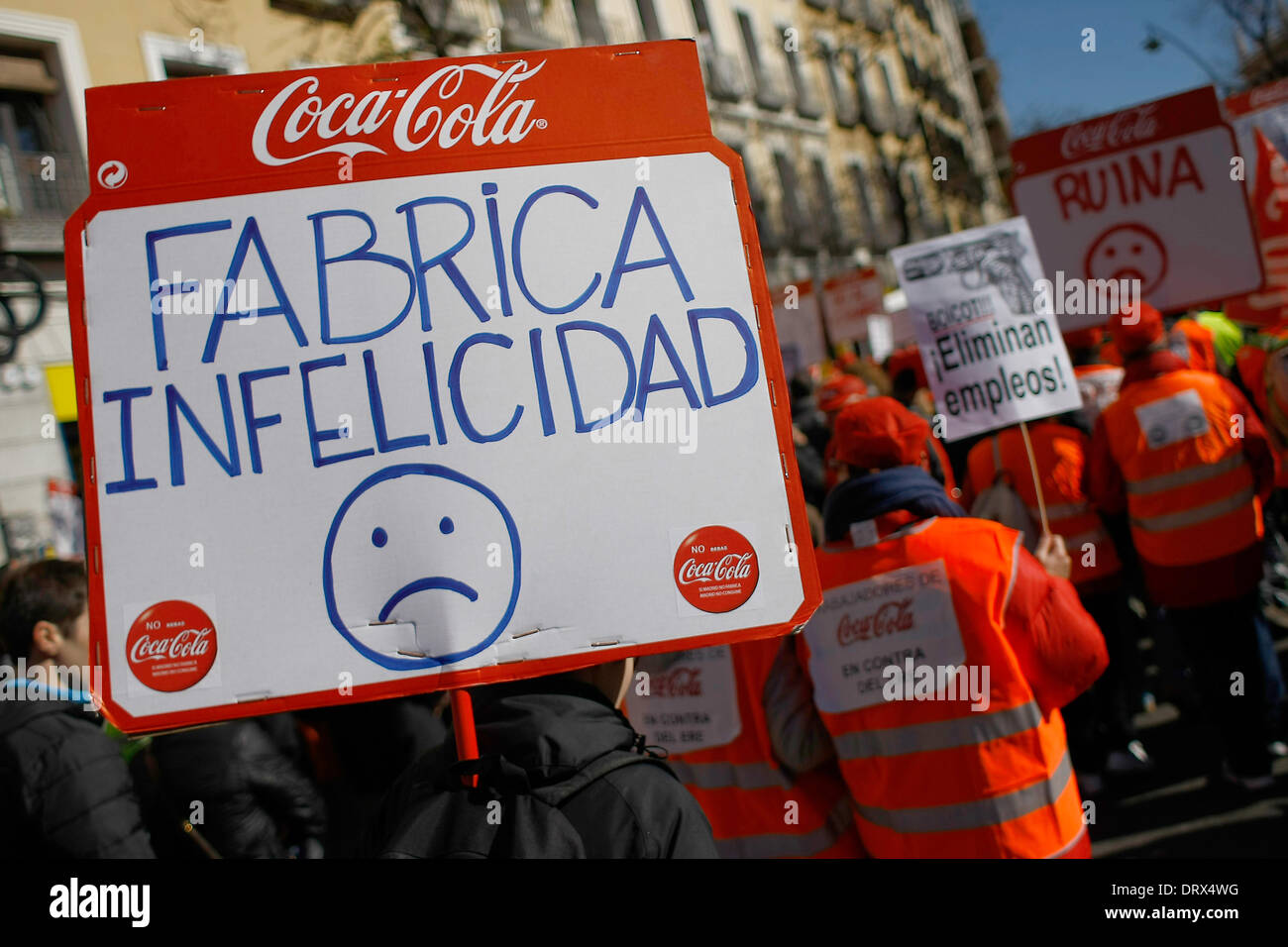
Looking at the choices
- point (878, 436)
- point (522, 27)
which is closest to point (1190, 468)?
point (878, 436)

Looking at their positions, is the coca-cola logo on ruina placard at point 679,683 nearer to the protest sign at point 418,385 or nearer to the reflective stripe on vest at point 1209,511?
the protest sign at point 418,385

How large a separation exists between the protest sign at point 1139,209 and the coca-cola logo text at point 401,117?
3356 millimetres

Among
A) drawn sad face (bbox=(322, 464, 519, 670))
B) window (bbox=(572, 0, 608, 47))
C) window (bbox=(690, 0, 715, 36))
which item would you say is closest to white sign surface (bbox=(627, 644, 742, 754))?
drawn sad face (bbox=(322, 464, 519, 670))

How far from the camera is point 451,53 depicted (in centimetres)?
1480

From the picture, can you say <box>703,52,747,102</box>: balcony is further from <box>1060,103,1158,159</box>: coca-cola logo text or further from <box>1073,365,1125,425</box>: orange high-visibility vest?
<box>1073,365,1125,425</box>: orange high-visibility vest

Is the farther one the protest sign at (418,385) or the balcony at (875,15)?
the balcony at (875,15)

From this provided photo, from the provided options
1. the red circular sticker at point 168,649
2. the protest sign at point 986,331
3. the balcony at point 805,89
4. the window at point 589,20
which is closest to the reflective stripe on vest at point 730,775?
the red circular sticker at point 168,649

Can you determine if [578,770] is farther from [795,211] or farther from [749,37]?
[749,37]

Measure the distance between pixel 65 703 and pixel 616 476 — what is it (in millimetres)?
1718

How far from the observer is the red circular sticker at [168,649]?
144cm
